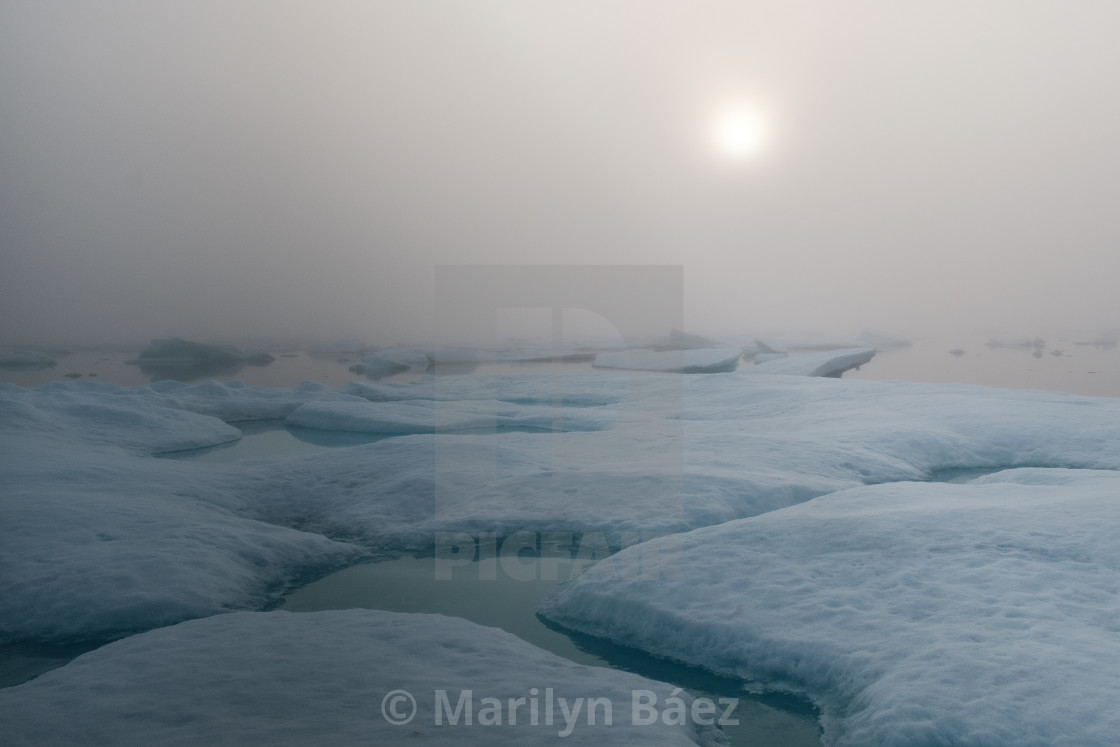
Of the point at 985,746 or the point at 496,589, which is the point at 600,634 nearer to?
the point at 496,589

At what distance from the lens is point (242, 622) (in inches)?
141

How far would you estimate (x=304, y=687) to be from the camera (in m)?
2.88

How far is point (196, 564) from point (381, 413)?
768cm

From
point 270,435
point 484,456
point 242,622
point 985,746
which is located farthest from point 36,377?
point 985,746

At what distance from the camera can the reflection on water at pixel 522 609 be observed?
302cm

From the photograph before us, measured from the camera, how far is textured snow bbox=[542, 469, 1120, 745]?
271cm

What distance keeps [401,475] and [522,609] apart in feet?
9.77

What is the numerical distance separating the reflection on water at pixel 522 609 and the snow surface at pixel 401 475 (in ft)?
1.23

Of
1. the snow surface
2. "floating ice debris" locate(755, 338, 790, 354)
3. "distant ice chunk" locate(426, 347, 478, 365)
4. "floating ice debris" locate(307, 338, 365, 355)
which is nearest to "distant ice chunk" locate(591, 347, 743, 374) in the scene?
"floating ice debris" locate(755, 338, 790, 354)

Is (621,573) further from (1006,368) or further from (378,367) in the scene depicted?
(1006,368)

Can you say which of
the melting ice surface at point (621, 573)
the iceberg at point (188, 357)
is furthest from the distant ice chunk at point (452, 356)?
the melting ice surface at point (621, 573)

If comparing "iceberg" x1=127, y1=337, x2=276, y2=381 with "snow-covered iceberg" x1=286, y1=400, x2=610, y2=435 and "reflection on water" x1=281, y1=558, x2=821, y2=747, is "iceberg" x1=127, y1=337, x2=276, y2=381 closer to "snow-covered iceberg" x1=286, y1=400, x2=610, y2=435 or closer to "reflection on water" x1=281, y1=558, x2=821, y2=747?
"snow-covered iceberg" x1=286, y1=400, x2=610, y2=435

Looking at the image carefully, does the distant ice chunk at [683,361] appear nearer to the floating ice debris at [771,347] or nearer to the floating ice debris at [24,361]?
the floating ice debris at [771,347]

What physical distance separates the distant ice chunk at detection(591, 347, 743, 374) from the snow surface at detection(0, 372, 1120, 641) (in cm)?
915
